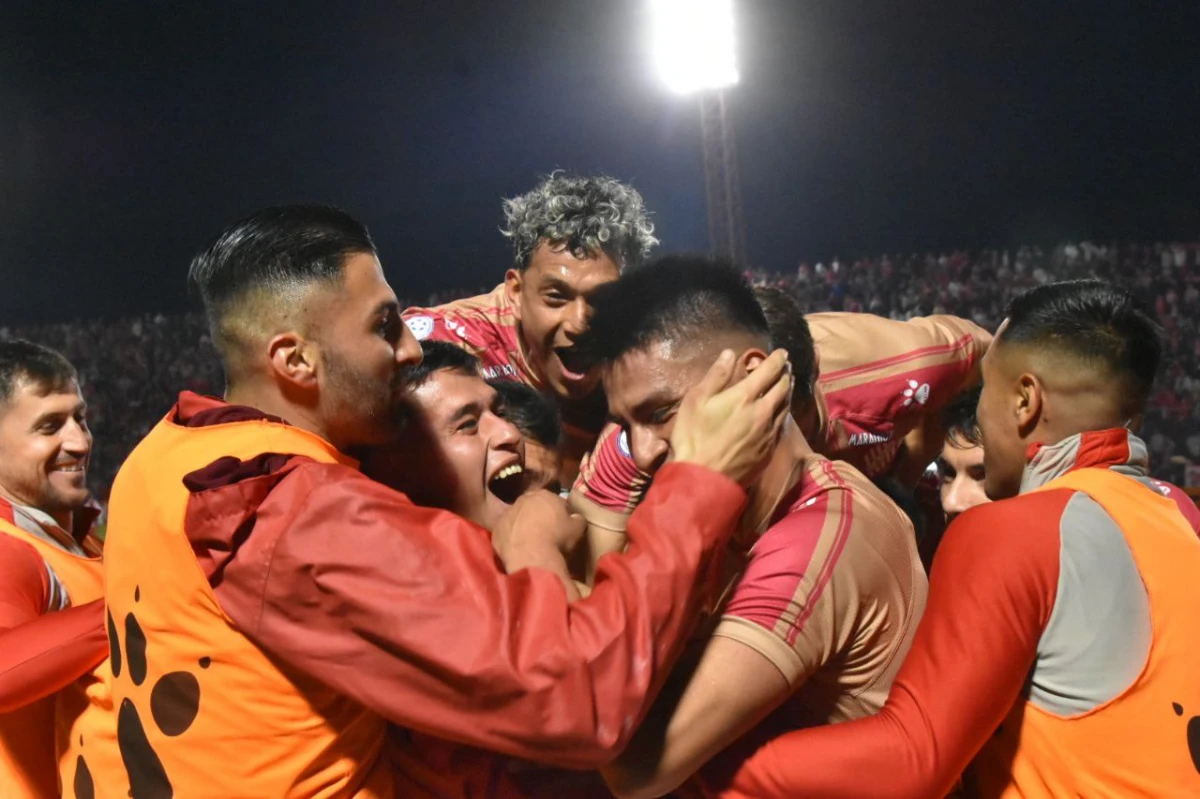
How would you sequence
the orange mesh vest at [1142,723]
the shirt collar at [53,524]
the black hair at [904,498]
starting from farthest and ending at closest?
the black hair at [904,498], the shirt collar at [53,524], the orange mesh vest at [1142,723]

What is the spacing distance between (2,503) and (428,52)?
1039 centimetres

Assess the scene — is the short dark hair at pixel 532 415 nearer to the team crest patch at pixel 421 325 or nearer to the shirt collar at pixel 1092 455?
the team crest patch at pixel 421 325

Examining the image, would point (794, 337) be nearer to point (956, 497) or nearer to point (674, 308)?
point (674, 308)

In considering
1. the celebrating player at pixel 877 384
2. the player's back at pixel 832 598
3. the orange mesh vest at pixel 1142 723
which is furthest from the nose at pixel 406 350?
the orange mesh vest at pixel 1142 723

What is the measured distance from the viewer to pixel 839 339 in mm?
2967

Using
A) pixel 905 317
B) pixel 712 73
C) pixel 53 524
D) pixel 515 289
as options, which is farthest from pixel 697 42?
pixel 53 524

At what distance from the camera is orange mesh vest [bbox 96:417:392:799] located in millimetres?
1447

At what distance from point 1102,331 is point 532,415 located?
4.49 ft

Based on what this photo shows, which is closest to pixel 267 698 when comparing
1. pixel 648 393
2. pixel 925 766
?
pixel 648 393

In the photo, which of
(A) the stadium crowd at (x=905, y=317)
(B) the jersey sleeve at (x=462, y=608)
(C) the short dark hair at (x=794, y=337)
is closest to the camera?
(B) the jersey sleeve at (x=462, y=608)

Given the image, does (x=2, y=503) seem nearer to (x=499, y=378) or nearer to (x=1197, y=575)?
(x=499, y=378)

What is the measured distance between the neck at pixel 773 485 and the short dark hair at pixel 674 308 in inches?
7.7

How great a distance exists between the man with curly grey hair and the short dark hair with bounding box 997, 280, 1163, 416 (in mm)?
1438

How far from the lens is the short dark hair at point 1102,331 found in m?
1.88
